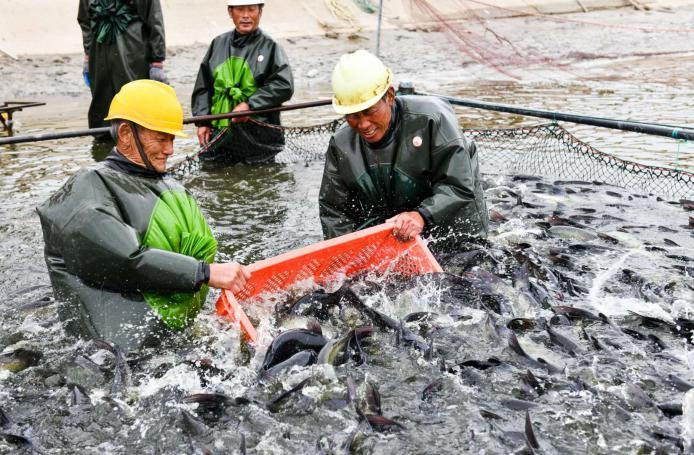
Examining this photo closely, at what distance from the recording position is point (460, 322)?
481cm

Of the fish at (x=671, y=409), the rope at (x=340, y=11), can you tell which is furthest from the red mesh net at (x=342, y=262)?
the rope at (x=340, y=11)

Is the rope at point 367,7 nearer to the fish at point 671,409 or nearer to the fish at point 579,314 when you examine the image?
the fish at point 579,314

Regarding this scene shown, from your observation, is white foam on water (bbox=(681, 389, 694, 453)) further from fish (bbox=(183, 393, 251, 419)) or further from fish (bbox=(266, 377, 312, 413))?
fish (bbox=(183, 393, 251, 419))

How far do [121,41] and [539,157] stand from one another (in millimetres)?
5176

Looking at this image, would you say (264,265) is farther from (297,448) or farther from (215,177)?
(215,177)

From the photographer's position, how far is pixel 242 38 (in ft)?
27.7

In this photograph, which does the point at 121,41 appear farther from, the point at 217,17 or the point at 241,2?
the point at 217,17

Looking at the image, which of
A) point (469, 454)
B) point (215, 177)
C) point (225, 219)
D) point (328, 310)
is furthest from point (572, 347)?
point (215, 177)

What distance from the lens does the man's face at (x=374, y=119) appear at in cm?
506

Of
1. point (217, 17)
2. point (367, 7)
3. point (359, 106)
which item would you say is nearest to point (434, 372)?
point (359, 106)

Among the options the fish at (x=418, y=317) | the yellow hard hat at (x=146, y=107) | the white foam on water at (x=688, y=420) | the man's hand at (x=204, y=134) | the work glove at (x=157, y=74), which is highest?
the yellow hard hat at (x=146, y=107)

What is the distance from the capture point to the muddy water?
3723 millimetres

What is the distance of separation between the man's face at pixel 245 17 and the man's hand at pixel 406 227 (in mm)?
4136

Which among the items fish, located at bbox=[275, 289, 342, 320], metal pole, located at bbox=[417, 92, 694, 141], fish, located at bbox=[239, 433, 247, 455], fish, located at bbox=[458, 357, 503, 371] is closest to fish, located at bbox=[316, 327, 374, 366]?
fish, located at bbox=[275, 289, 342, 320]
